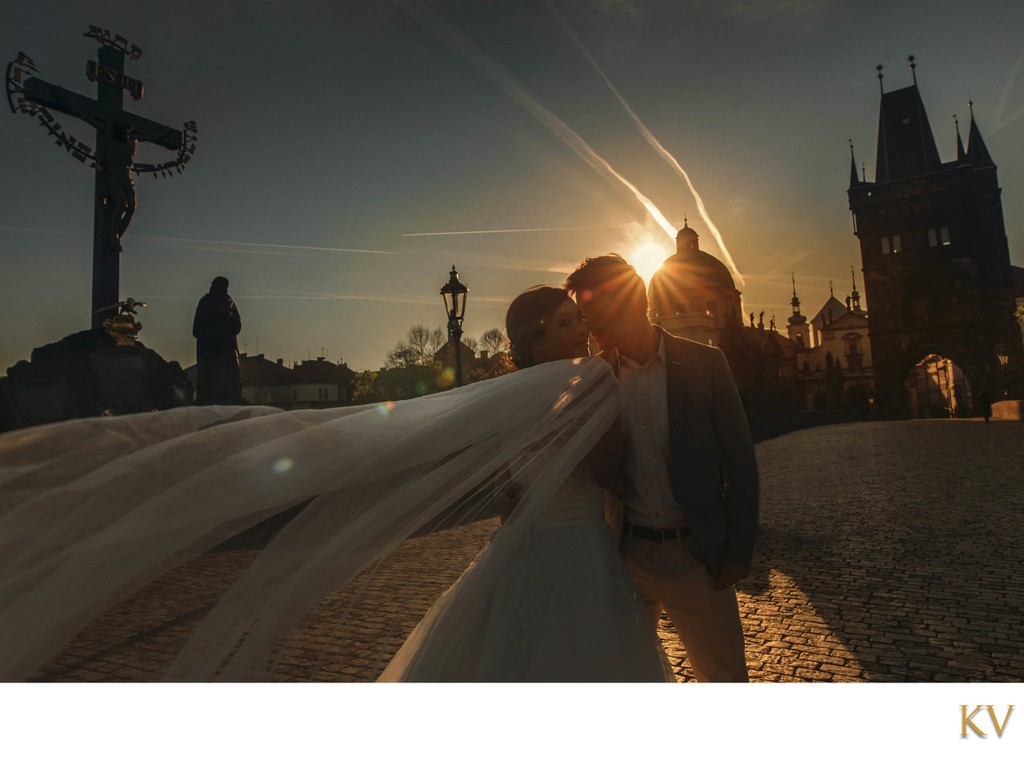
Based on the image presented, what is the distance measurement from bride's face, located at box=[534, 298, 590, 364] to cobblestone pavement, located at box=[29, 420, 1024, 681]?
2.91 feet

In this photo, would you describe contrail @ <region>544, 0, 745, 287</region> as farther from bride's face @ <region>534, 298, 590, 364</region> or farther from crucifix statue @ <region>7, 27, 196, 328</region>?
crucifix statue @ <region>7, 27, 196, 328</region>

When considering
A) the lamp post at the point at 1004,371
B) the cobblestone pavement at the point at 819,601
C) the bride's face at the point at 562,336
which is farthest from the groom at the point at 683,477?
the lamp post at the point at 1004,371

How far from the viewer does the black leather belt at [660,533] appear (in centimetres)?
232

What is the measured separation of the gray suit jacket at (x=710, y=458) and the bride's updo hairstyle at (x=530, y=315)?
52cm

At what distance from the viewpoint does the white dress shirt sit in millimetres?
2355

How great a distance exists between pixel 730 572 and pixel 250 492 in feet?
5.53

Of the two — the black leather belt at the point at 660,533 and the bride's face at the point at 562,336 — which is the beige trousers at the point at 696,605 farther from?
the bride's face at the point at 562,336

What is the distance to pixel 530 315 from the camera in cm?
246

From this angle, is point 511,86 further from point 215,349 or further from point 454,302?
point 215,349

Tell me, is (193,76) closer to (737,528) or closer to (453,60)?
(453,60)

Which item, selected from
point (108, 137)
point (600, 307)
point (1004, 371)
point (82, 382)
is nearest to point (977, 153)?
point (1004, 371)

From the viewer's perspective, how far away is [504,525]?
213 centimetres

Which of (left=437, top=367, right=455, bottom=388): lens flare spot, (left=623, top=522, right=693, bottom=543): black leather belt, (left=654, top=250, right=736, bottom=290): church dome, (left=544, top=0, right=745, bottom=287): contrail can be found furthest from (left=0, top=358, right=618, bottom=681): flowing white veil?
(left=654, top=250, right=736, bottom=290): church dome

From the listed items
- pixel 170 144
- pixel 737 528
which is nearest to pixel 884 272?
pixel 170 144
